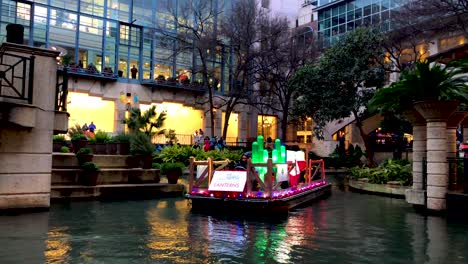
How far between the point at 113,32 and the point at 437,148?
104 ft

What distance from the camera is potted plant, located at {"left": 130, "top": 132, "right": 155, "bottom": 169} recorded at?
56.0 ft

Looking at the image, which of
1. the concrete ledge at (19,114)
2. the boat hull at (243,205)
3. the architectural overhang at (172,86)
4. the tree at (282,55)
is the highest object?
the tree at (282,55)

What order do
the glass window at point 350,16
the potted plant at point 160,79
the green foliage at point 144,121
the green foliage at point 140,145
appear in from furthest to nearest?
the glass window at point 350,16 → the potted plant at point 160,79 → the green foliage at point 144,121 → the green foliage at point 140,145

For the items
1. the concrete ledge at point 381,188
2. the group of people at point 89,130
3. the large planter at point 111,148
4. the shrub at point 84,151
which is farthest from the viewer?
the group of people at point 89,130

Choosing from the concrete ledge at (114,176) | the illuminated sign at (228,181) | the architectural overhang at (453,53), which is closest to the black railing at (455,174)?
the architectural overhang at (453,53)

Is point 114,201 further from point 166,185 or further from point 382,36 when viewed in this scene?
point 382,36

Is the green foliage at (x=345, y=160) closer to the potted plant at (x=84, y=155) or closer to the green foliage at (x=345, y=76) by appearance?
the green foliage at (x=345, y=76)

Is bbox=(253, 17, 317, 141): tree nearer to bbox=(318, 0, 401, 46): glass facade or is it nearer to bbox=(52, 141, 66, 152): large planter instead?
bbox=(318, 0, 401, 46): glass facade

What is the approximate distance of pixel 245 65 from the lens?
35.1 metres

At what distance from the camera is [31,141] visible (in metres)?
11.0

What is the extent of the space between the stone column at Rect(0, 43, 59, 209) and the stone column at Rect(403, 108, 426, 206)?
1041cm

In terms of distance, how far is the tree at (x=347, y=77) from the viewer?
92.1 ft

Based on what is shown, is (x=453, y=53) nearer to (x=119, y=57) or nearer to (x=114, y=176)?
(x=114, y=176)

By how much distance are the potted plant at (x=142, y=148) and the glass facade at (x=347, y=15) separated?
25.7 m
